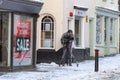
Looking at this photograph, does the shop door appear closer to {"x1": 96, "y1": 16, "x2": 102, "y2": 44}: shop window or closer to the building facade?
the building facade

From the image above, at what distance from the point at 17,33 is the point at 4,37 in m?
0.59

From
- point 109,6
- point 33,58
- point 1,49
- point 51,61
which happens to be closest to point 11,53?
point 1,49

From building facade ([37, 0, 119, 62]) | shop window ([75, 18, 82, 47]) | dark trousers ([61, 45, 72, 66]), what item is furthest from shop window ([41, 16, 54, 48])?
shop window ([75, 18, 82, 47])

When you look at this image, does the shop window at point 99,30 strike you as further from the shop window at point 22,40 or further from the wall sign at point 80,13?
the shop window at point 22,40

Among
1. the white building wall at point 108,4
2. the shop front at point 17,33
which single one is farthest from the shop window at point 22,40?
the white building wall at point 108,4

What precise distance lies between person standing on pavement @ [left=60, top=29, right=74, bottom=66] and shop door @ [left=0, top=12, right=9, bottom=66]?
181 inches

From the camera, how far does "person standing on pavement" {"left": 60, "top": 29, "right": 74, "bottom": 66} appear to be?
23750 mm

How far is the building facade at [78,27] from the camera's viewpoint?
26.0m

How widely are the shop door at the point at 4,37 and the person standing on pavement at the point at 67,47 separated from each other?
181 inches

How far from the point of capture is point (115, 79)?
17594mm

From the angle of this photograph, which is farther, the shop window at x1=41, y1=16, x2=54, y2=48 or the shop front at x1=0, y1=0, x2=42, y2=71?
the shop window at x1=41, y1=16, x2=54, y2=48

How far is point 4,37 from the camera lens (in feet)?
64.8

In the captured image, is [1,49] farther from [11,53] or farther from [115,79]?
[115,79]

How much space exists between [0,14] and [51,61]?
6796 millimetres
